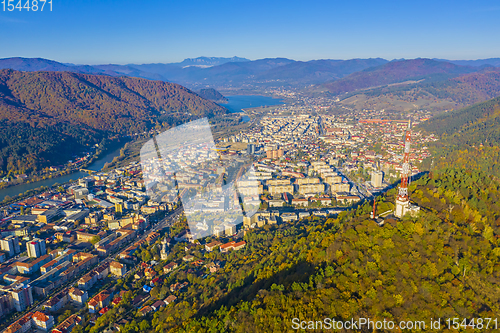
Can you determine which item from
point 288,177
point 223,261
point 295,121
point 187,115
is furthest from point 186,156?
point 187,115

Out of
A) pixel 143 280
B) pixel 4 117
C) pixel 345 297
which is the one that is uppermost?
pixel 4 117

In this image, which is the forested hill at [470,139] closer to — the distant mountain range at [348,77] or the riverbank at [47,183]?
the distant mountain range at [348,77]

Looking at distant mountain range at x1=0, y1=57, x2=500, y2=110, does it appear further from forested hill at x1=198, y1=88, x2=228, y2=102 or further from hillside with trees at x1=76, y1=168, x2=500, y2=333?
hillside with trees at x1=76, y1=168, x2=500, y2=333

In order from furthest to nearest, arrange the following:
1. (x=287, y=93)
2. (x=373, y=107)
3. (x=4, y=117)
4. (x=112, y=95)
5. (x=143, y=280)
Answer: (x=287, y=93) → (x=373, y=107) → (x=112, y=95) → (x=4, y=117) → (x=143, y=280)

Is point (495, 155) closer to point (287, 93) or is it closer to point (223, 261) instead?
point (223, 261)

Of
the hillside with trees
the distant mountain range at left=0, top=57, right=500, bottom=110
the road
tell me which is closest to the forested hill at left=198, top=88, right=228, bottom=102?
the distant mountain range at left=0, top=57, right=500, bottom=110

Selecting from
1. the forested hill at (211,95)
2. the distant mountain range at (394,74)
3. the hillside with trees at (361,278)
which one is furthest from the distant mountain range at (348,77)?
the hillside with trees at (361,278)

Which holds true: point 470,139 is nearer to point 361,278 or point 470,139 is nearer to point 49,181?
point 361,278

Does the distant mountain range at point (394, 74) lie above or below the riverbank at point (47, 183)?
above
